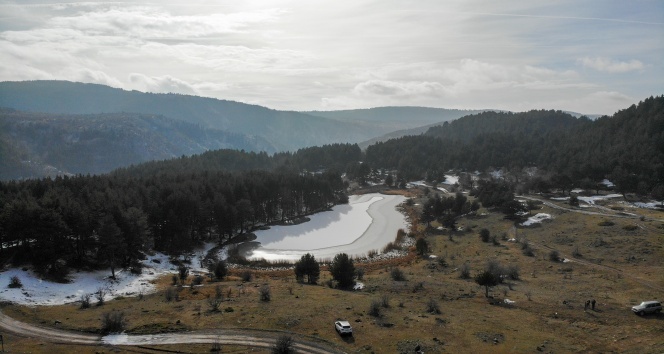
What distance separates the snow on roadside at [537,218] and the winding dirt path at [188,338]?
8656 cm

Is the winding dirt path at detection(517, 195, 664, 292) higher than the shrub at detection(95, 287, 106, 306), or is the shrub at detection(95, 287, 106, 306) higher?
the winding dirt path at detection(517, 195, 664, 292)

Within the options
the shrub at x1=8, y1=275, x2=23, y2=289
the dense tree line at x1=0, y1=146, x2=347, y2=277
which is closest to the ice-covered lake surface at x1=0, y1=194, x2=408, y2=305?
the shrub at x1=8, y1=275, x2=23, y2=289

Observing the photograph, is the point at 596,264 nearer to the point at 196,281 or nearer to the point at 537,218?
the point at 537,218

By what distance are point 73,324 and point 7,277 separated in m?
23.6

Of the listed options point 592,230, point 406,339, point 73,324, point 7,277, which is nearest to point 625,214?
point 592,230

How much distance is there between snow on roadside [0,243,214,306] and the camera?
52.0 m

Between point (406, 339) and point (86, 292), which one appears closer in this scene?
point (406, 339)

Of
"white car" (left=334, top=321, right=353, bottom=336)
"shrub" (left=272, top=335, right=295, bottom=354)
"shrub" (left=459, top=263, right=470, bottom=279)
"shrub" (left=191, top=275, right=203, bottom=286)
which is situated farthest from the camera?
"shrub" (left=459, top=263, right=470, bottom=279)

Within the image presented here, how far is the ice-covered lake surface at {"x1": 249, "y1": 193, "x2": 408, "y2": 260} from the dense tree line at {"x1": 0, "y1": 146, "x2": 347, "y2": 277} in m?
10.4

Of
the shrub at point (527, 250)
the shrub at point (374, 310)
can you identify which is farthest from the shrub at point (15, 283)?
the shrub at point (527, 250)

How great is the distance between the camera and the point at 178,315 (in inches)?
1756

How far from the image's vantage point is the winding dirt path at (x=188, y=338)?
121ft

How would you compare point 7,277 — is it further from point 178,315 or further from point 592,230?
point 592,230

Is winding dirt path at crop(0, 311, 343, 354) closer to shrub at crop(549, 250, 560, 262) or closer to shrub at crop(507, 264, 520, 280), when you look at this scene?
shrub at crop(507, 264, 520, 280)
